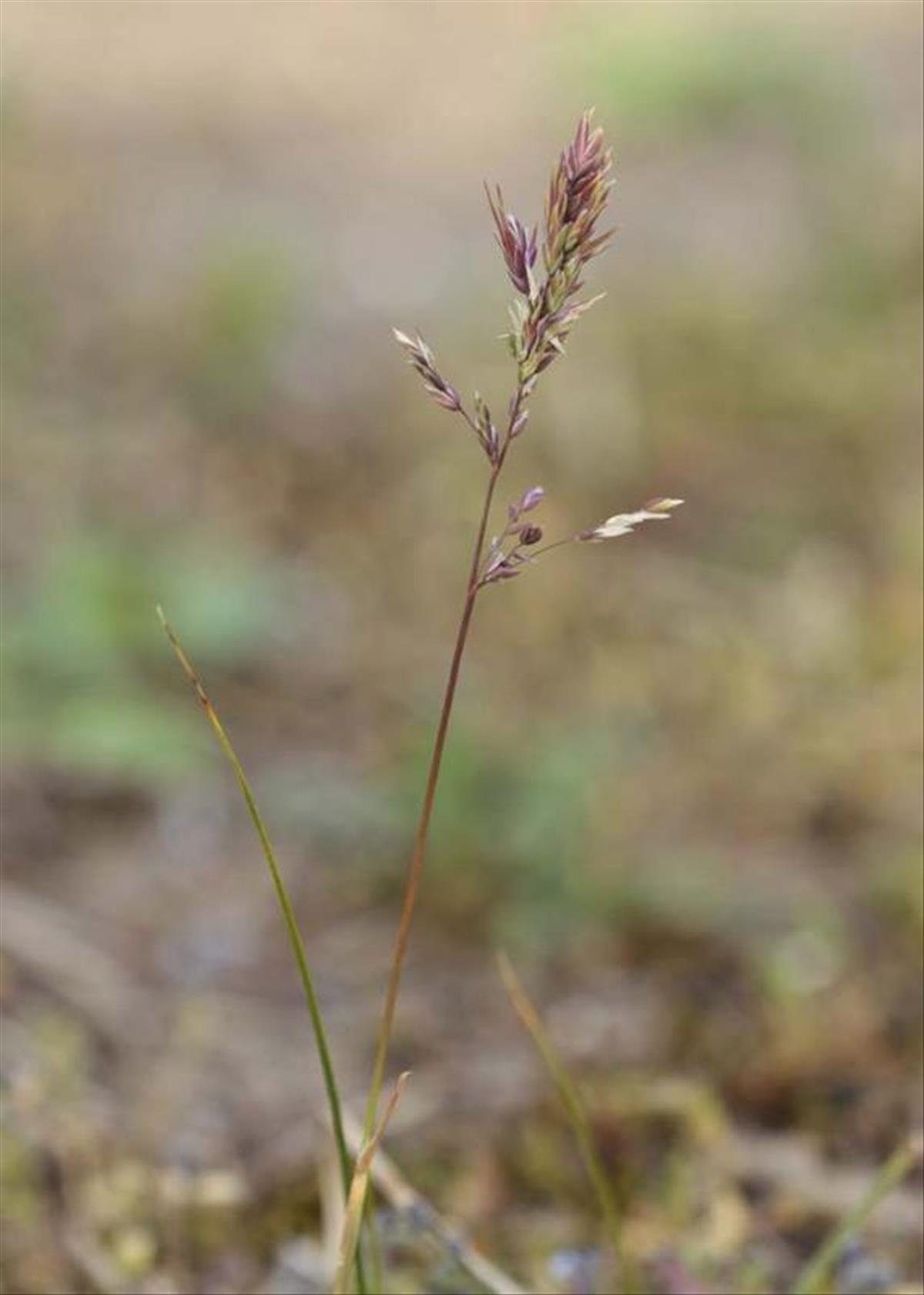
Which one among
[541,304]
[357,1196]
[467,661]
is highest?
[541,304]

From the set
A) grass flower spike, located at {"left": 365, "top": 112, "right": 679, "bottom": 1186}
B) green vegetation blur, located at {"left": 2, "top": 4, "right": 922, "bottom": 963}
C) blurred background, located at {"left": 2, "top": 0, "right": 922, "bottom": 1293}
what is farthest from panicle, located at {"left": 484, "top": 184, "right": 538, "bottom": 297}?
green vegetation blur, located at {"left": 2, "top": 4, "right": 922, "bottom": 963}

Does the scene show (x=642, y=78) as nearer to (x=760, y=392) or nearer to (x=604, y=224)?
(x=604, y=224)

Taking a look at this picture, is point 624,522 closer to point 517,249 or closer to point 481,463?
point 517,249

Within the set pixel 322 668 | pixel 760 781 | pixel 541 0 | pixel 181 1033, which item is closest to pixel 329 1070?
pixel 181 1033

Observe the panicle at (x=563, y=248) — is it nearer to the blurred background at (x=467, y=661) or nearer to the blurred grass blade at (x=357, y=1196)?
the blurred grass blade at (x=357, y=1196)

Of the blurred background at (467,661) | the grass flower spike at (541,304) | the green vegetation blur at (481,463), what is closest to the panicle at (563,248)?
the grass flower spike at (541,304)

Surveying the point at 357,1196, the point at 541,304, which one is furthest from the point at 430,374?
the point at 357,1196

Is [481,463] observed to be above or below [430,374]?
below

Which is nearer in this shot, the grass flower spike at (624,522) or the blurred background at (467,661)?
the grass flower spike at (624,522)

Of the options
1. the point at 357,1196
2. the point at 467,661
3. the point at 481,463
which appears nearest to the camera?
the point at 357,1196
